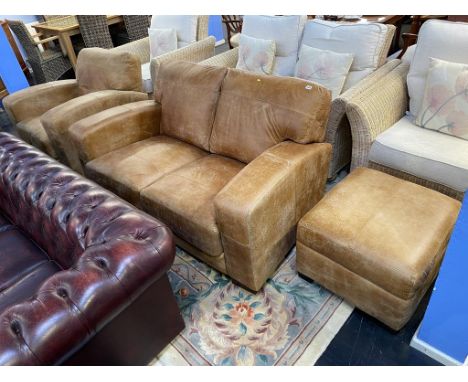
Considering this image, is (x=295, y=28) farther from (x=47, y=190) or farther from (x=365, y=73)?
(x=47, y=190)

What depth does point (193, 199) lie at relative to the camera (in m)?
1.58

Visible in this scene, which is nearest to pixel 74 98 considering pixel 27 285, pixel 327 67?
pixel 27 285

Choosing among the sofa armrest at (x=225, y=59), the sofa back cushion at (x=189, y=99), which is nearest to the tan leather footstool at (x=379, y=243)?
the sofa back cushion at (x=189, y=99)

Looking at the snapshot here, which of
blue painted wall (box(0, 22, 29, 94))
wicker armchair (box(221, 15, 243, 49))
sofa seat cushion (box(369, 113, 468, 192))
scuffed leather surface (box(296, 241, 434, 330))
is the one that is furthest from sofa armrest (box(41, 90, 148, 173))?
wicker armchair (box(221, 15, 243, 49))

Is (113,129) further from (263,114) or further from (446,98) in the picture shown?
A: (446,98)

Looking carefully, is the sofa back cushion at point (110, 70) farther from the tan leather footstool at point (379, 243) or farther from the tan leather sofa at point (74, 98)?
the tan leather footstool at point (379, 243)

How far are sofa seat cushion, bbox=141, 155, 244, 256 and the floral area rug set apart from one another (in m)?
0.26

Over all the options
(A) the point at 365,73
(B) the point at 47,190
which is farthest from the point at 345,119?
(B) the point at 47,190

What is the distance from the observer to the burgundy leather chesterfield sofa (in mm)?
879

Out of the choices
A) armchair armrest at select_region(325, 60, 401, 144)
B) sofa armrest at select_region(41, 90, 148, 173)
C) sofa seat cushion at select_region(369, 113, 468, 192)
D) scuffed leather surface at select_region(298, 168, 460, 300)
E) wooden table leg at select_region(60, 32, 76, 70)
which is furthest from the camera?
wooden table leg at select_region(60, 32, 76, 70)

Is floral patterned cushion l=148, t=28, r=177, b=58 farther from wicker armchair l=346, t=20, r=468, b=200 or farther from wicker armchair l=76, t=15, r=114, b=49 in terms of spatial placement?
wicker armchair l=346, t=20, r=468, b=200

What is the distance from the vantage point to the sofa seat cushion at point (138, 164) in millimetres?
1798

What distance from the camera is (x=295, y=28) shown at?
2.46 metres

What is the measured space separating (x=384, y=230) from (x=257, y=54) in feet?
5.89
